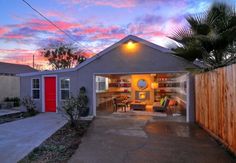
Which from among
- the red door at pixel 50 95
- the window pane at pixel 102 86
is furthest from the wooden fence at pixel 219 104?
the red door at pixel 50 95

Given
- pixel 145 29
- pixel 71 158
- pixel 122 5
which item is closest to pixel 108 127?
pixel 71 158

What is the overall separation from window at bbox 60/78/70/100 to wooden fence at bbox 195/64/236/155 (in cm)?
771

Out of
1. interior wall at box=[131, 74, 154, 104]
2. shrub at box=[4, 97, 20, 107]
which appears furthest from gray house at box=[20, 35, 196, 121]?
shrub at box=[4, 97, 20, 107]

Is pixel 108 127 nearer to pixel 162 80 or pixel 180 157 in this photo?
pixel 180 157

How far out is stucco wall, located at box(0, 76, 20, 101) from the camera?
17953 millimetres

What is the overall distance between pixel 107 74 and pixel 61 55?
18514 millimetres

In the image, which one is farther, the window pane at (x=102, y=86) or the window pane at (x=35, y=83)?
the window pane at (x=35, y=83)

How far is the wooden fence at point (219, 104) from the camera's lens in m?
5.26

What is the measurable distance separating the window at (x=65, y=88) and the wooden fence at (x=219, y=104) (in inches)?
304

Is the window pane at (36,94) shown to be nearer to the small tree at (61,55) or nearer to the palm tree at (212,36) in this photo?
the palm tree at (212,36)

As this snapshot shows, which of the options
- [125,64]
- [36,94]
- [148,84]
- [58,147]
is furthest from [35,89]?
[148,84]

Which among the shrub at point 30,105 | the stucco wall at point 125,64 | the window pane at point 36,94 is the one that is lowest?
the shrub at point 30,105

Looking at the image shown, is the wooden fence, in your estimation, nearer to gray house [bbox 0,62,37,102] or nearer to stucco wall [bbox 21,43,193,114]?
stucco wall [bbox 21,43,193,114]

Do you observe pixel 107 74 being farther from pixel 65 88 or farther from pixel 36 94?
pixel 36 94
